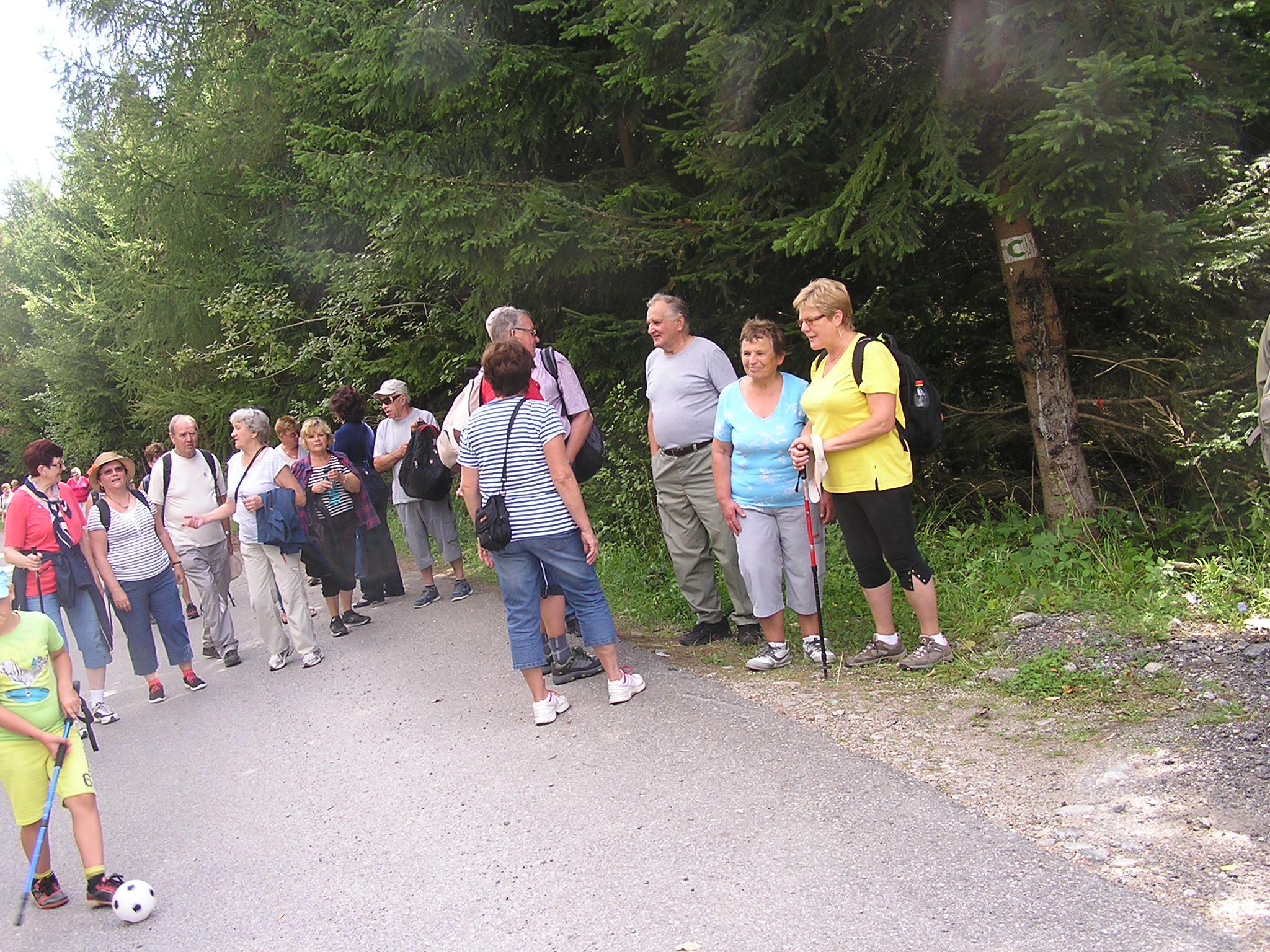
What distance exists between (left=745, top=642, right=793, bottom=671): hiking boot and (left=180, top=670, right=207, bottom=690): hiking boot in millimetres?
4506

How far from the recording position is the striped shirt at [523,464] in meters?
5.70

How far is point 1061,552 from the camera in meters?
6.66

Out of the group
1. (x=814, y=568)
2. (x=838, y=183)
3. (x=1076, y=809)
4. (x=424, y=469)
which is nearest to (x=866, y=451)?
(x=814, y=568)

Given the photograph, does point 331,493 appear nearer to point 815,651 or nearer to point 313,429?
point 313,429

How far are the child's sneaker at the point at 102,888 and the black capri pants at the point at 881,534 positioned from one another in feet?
12.4

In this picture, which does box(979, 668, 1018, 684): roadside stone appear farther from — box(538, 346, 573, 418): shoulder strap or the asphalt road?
box(538, 346, 573, 418): shoulder strap

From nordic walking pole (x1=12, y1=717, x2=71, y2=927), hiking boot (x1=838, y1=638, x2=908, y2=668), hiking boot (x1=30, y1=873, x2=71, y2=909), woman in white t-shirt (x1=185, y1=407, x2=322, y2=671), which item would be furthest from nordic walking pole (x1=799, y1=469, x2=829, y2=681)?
woman in white t-shirt (x1=185, y1=407, x2=322, y2=671)

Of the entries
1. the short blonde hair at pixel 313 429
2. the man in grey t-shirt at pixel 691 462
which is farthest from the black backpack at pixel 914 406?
the short blonde hair at pixel 313 429

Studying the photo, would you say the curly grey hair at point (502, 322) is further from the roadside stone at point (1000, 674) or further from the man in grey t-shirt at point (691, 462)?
the roadside stone at point (1000, 674)

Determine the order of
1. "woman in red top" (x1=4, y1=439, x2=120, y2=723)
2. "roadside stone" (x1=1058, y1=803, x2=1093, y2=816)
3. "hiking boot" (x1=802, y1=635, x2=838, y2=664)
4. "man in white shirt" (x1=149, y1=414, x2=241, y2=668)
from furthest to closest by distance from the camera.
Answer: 1. "man in white shirt" (x1=149, y1=414, x2=241, y2=668)
2. "woman in red top" (x1=4, y1=439, x2=120, y2=723)
3. "hiking boot" (x1=802, y1=635, x2=838, y2=664)
4. "roadside stone" (x1=1058, y1=803, x2=1093, y2=816)

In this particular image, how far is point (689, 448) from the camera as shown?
21.7 ft

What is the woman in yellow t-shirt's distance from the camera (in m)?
5.43

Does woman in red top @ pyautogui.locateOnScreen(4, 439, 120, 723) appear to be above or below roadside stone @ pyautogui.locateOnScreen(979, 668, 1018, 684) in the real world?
above

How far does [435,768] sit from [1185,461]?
4.81 meters
